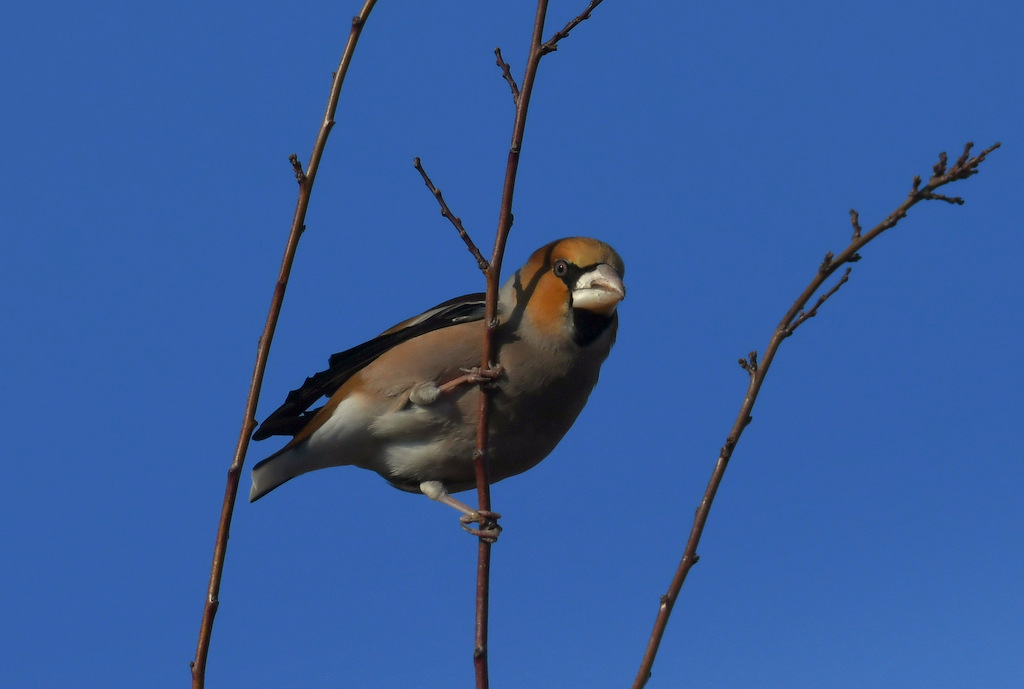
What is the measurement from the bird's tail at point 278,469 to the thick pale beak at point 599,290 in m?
1.25

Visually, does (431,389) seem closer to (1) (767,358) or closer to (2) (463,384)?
(2) (463,384)

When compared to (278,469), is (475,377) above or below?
below

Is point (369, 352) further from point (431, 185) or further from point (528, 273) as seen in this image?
point (431, 185)

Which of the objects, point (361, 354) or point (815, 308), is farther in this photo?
point (361, 354)

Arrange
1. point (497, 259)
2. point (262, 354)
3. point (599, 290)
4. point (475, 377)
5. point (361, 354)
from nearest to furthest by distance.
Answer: point (262, 354)
point (497, 259)
point (475, 377)
point (599, 290)
point (361, 354)

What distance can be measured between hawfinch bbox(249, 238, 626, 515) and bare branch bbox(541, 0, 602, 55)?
1.04 m

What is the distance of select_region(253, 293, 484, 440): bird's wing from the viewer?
4102 mm

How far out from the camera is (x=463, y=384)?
12.7ft

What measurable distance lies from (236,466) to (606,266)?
75.8 inches

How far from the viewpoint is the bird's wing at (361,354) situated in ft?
13.5

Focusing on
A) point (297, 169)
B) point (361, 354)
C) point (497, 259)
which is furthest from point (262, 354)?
point (361, 354)

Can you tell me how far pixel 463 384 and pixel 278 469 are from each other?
92 cm

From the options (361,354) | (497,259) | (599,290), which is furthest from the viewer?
(361,354)

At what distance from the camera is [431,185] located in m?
3.05
